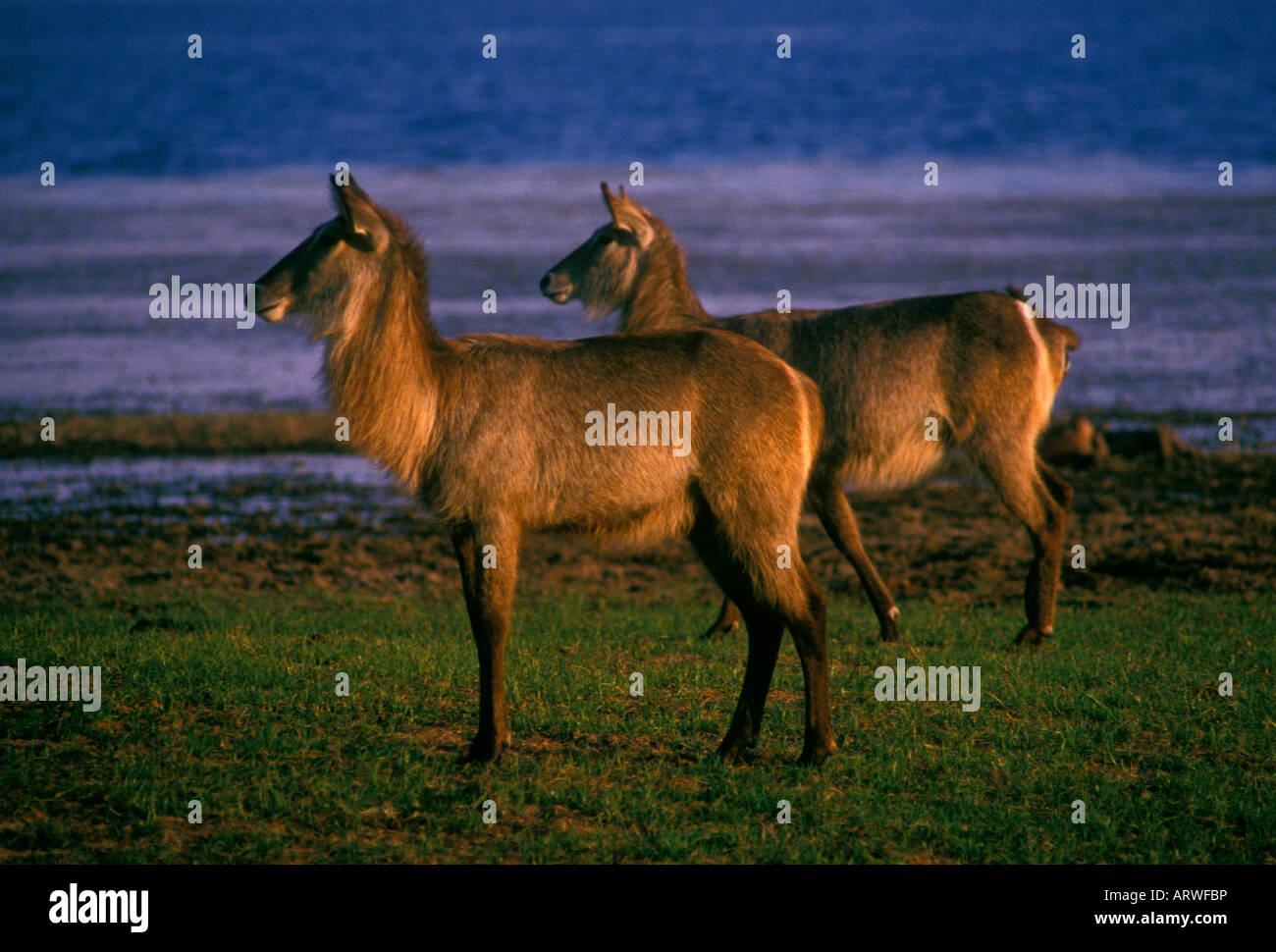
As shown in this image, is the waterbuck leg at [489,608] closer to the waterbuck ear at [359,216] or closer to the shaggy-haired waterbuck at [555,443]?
the shaggy-haired waterbuck at [555,443]

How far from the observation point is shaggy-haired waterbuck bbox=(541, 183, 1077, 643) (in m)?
7.86

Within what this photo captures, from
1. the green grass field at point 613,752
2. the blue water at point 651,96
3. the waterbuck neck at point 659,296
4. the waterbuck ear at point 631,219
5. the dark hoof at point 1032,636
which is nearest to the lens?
the green grass field at point 613,752

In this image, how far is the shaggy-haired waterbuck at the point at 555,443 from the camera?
5.64 metres

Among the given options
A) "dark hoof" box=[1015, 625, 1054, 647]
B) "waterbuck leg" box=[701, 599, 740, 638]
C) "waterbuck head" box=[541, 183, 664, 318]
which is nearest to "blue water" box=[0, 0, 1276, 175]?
"waterbuck head" box=[541, 183, 664, 318]

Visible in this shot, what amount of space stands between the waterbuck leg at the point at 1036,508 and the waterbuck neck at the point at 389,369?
334cm

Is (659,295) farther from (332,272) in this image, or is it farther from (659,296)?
(332,272)

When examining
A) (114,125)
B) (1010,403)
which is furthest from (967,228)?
(114,125)

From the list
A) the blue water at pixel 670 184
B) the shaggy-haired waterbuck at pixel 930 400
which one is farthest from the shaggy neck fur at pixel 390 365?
the blue water at pixel 670 184

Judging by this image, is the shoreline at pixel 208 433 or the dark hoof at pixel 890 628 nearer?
the dark hoof at pixel 890 628

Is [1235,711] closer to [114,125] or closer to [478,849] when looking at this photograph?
[478,849]

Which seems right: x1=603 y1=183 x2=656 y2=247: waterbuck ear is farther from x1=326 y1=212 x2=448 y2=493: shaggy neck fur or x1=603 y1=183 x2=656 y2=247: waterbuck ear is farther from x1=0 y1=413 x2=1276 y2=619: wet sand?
x1=326 y1=212 x2=448 y2=493: shaggy neck fur

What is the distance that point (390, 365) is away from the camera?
18.9 ft

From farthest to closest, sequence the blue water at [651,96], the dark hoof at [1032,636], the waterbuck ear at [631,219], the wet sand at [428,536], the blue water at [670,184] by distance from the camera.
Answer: the blue water at [651,96], the blue water at [670,184], the wet sand at [428,536], the waterbuck ear at [631,219], the dark hoof at [1032,636]
